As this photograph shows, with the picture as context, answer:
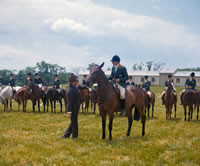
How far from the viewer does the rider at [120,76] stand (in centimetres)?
870

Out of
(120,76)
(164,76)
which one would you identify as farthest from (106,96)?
(164,76)

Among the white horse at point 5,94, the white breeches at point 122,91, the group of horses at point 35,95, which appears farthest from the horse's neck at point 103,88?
the white horse at point 5,94

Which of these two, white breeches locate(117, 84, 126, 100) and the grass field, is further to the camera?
white breeches locate(117, 84, 126, 100)

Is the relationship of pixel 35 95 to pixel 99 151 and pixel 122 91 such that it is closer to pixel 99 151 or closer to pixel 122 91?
pixel 122 91

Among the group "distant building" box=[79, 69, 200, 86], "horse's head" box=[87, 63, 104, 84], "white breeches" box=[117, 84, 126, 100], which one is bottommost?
"white breeches" box=[117, 84, 126, 100]

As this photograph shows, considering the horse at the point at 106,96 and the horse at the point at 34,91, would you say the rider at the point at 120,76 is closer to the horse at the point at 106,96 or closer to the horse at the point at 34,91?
the horse at the point at 106,96

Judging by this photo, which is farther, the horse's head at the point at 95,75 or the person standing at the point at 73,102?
the person standing at the point at 73,102

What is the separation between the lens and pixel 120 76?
893 centimetres

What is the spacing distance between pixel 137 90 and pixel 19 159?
580cm

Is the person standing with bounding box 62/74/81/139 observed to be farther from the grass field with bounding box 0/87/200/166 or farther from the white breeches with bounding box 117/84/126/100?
the white breeches with bounding box 117/84/126/100

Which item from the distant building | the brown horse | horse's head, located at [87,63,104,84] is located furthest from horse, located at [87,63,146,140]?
the distant building

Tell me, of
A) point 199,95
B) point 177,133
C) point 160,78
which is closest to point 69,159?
point 177,133

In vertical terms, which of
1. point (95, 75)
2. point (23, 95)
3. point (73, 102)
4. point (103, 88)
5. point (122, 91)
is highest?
point (95, 75)

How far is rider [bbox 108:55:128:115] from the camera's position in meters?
8.70
